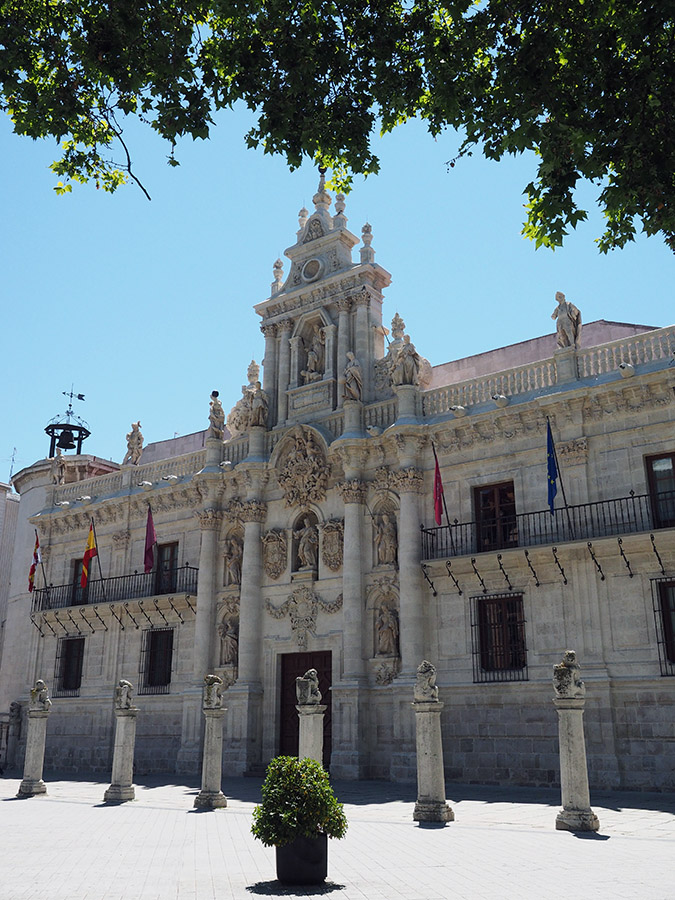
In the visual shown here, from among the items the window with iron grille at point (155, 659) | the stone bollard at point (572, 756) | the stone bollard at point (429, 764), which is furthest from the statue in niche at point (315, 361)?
the stone bollard at point (572, 756)

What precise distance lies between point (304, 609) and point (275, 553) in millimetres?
2052

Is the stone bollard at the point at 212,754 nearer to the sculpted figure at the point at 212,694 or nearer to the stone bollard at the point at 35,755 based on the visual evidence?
the sculpted figure at the point at 212,694

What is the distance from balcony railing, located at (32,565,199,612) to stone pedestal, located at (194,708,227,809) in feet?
34.3

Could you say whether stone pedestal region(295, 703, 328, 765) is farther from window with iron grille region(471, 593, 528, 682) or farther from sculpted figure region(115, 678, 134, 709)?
window with iron grille region(471, 593, 528, 682)

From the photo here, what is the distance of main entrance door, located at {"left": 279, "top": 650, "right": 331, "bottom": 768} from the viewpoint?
23812 millimetres

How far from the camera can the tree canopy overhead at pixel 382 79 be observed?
26.9 feet

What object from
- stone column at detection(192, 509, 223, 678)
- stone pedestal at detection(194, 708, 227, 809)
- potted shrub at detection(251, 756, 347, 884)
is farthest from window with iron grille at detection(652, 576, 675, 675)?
stone column at detection(192, 509, 223, 678)

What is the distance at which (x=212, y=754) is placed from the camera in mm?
16641

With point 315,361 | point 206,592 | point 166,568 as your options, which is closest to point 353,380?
point 315,361

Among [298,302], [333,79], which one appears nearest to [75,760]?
[298,302]

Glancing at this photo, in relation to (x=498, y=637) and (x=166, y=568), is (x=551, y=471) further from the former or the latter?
(x=166, y=568)

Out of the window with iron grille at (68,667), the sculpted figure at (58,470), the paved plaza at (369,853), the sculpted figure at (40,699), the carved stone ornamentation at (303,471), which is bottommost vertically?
the paved plaza at (369,853)

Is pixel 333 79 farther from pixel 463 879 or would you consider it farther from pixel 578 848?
pixel 578 848

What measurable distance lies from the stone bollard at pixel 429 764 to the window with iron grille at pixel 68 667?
64.2ft
